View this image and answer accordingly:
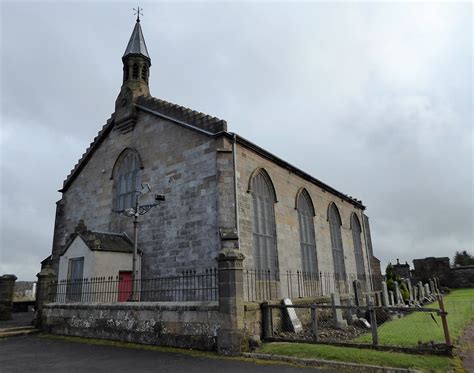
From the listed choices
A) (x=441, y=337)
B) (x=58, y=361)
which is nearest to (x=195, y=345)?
(x=58, y=361)

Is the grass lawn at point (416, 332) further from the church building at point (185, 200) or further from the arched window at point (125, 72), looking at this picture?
the arched window at point (125, 72)

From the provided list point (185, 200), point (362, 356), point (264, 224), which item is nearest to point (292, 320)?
point (362, 356)

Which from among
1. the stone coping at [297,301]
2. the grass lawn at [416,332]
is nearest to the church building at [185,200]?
the stone coping at [297,301]

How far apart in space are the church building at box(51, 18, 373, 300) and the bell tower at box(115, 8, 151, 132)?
6 centimetres

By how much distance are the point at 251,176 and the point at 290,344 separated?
7.21 metres

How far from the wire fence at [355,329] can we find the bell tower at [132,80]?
38.4ft

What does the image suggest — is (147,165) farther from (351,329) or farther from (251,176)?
(351,329)

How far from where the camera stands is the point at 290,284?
16.1m

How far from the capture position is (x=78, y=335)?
12.1 m

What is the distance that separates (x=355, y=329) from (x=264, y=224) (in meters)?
5.34

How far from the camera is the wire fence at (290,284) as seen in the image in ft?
42.7

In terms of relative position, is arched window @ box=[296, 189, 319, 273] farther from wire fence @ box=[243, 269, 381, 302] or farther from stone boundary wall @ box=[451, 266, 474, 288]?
stone boundary wall @ box=[451, 266, 474, 288]

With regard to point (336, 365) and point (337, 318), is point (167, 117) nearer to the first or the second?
point (337, 318)

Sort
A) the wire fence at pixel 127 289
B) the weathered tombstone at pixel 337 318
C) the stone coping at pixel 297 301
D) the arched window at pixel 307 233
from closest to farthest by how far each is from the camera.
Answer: the stone coping at pixel 297 301 → the weathered tombstone at pixel 337 318 → the wire fence at pixel 127 289 → the arched window at pixel 307 233
